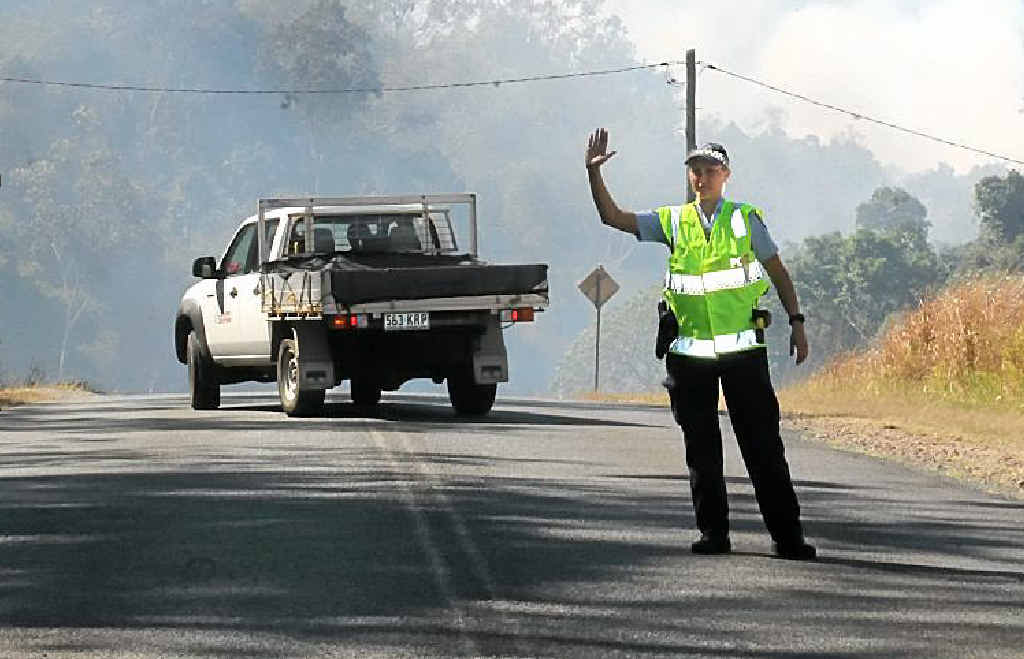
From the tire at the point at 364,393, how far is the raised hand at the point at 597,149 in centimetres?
1301

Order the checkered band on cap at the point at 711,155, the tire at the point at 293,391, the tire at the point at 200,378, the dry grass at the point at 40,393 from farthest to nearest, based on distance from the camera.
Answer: the dry grass at the point at 40,393
the tire at the point at 200,378
the tire at the point at 293,391
the checkered band on cap at the point at 711,155

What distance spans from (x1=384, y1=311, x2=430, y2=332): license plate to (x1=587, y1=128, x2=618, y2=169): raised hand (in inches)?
435

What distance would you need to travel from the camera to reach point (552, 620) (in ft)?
28.6

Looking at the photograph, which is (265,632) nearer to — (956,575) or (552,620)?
(552,620)

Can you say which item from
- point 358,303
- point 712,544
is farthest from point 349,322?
point 712,544

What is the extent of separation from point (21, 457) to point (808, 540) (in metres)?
8.16

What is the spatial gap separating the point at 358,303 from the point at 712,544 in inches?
435

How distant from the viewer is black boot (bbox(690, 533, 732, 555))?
35.4ft

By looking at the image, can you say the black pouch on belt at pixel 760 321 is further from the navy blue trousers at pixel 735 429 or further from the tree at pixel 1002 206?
the tree at pixel 1002 206

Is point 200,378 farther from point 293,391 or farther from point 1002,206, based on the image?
point 1002,206

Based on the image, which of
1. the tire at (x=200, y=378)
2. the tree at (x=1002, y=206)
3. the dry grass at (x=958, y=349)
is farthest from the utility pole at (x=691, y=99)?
the tree at (x=1002, y=206)

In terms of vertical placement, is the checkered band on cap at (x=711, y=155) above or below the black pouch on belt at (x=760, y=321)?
above

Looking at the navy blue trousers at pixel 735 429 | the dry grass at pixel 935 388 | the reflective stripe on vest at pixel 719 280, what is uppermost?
the reflective stripe on vest at pixel 719 280

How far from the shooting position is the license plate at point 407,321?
21.5 meters
